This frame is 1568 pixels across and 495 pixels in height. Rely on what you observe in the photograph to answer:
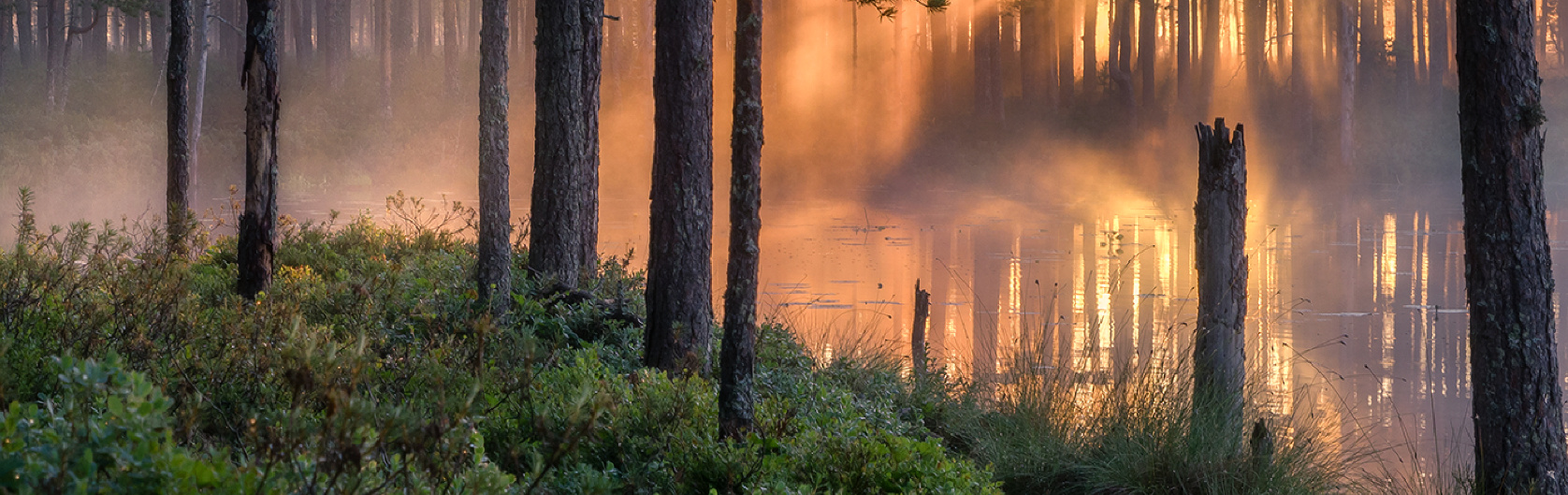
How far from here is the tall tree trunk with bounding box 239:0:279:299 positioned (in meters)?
8.96

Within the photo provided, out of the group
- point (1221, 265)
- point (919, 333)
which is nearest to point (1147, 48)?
point (919, 333)

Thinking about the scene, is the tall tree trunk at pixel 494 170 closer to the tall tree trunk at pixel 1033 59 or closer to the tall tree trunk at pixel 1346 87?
the tall tree trunk at pixel 1033 59

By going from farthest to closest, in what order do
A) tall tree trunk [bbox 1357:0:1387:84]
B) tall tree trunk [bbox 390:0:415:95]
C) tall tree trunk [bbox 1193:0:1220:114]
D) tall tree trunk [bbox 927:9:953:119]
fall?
1. tall tree trunk [bbox 1357:0:1387:84]
2. tall tree trunk [bbox 1193:0:1220:114]
3. tall tree trunk [bbox 390:0:415:95]
4. tall tree trunk [bbox 927:9:953:119]

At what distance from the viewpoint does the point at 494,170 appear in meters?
11.2

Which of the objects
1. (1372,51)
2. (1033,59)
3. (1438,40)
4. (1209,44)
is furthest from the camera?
(1372,51)

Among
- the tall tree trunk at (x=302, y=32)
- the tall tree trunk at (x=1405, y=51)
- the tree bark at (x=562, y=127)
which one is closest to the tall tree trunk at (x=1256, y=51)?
the tall tree trunk at (x=1405, y=51)

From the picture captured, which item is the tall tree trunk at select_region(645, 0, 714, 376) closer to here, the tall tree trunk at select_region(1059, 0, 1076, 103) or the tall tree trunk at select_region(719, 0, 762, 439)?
the tall tree trunk at select_region(719, 0, 762, 439)

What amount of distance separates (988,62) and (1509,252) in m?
54.1

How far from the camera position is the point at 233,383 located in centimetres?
530

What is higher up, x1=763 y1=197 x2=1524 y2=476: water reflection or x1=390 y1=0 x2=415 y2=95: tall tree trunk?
x1=390 y1=0 x2=415 y2=95: tall tree trunk

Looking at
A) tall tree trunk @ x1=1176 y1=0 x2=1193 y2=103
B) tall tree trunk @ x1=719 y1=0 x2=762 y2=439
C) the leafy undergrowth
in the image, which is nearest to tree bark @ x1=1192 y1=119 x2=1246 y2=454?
the leafy undergrowth

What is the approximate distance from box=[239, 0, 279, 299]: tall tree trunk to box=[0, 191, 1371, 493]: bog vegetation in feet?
0.96

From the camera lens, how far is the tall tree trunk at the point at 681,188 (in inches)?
276

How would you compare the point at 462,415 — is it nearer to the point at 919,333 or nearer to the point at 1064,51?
the point at 919,333
